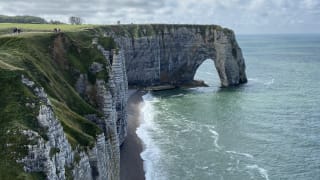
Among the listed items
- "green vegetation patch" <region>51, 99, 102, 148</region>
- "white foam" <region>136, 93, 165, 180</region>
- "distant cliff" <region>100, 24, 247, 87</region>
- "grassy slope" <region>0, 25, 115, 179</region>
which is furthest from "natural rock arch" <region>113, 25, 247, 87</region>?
"green vegetation patch" <region>51, 99, 102, 148</region>

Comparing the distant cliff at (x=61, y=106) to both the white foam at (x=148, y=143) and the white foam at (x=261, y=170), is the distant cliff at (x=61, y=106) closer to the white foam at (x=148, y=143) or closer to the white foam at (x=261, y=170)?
the white foam at (x=148, y=143)

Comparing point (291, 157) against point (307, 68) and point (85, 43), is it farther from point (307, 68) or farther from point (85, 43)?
point (307, 68)

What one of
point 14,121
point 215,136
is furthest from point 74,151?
point 215,136

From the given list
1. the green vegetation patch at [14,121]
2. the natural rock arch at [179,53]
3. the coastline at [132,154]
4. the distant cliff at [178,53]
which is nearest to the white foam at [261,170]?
the coastline at [132,154]

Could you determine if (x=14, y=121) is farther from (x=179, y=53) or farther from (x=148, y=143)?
(x=179, y=53)

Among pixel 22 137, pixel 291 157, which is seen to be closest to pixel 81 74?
pixel 22 137

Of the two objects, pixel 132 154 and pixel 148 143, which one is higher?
pixel 148 143

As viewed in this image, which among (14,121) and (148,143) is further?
(148,143)
